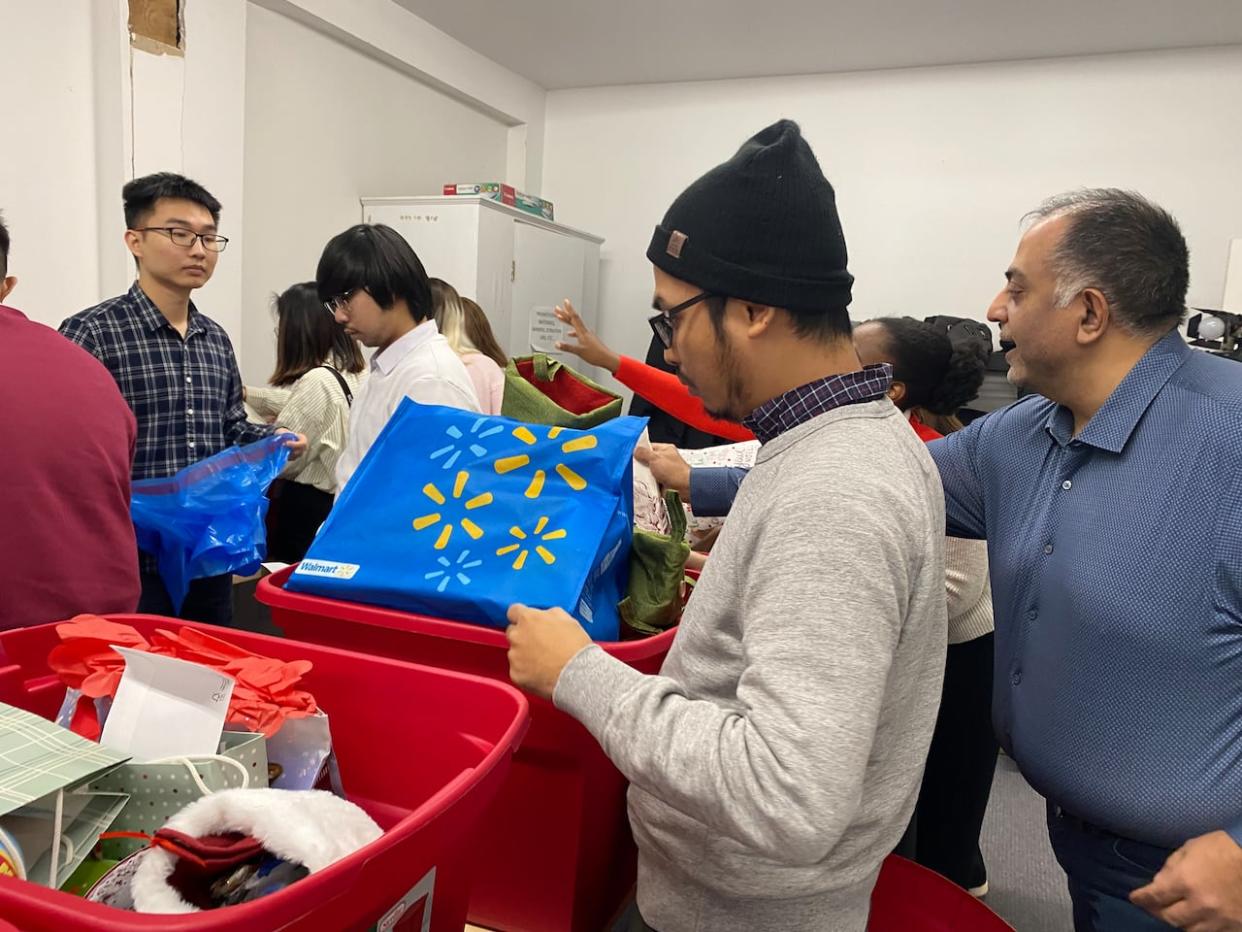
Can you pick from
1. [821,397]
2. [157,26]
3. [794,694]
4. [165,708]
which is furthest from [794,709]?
[157,26]

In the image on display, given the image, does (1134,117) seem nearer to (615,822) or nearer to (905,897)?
(905,897)

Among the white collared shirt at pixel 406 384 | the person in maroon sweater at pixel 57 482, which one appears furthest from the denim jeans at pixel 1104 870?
the person in maroon sweater at pixel 57 482

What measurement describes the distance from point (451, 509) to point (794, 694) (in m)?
0.47

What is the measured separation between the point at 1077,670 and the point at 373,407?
1391mm

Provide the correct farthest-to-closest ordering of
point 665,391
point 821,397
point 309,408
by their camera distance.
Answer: point 309,408
point 665,391
point 821,397

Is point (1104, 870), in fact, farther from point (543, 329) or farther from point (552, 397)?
point (543, 329)

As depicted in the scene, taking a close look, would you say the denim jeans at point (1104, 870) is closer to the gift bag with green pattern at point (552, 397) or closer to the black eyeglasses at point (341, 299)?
the gift bag with green pattern at point (552, 397)

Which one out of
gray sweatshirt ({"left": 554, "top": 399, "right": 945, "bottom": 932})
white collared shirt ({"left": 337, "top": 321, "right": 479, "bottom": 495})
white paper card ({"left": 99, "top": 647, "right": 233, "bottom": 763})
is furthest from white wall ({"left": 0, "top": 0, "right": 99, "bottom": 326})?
gray sweatshirt ({"left": 554, "top": 399, "right": 945, "bottom": 932})

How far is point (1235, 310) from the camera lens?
3984 millimetres

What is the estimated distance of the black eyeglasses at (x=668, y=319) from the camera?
81cm

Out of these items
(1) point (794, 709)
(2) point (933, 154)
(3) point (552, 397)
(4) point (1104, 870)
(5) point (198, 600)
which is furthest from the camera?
(2) point (933, 154)

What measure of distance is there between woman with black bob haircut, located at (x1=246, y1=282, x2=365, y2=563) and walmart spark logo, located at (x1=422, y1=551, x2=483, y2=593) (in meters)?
2.01

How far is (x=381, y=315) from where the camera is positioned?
5.98ft

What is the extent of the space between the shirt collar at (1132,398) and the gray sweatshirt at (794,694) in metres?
0.44
